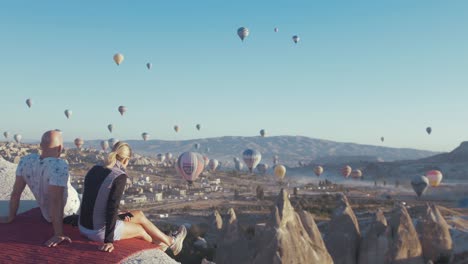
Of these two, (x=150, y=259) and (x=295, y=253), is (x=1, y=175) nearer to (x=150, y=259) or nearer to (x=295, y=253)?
(x=150, y=259)

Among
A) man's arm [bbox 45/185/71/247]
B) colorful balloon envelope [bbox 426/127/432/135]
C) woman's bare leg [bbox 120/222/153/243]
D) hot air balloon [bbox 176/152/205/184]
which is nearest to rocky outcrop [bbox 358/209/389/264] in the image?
woman's bare leg [bbox 120/222/153/243]

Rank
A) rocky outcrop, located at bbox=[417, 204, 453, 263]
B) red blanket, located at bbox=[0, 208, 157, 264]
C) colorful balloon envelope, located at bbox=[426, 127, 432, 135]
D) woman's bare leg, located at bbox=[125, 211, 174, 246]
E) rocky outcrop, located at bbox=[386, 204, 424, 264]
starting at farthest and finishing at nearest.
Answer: colorful balloon envelope, located at bbox=[426, 127, 432, 135]
rocky outcrop, located at bbox=[417, 204, 453, 263]
rocky outcrop, located at bbox=[386, 204, 424, 264]
woman's bare leg, located at bbox=[125, 211, 174, 246]
red blanket, located at bbox=[0, 208, 157, 264]

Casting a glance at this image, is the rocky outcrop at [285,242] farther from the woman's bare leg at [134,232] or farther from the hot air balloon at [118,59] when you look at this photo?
the hot air balloon at [118,59]

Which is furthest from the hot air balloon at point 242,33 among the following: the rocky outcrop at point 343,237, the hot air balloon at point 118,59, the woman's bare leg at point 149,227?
the woman's bare leg at point 149,227

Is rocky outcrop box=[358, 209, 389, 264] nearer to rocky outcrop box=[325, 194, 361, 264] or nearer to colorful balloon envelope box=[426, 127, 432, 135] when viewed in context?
rocky outcrop box=[325, 194, 361, 264]

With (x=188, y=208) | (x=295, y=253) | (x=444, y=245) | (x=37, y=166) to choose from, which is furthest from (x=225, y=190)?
(x=37, y=166)

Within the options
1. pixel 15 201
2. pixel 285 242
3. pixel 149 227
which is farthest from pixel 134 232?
pixel 285 242
